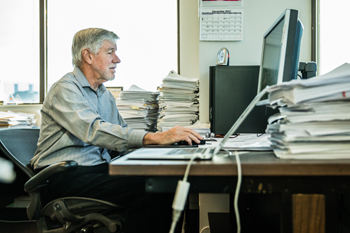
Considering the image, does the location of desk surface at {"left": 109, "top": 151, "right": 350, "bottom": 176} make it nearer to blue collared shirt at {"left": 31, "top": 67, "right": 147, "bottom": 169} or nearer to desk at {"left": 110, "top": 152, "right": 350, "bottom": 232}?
desk at {"left": 110, "top": 152, "right": 350, "bottom": 232}

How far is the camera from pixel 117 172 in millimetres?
643

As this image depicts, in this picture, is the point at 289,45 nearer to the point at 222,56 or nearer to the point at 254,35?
the point at 222,56

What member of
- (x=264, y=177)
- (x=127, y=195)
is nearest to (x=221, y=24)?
(x=127, y=195)

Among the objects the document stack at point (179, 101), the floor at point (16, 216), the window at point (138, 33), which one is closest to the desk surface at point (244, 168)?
the document stack at point (179, 101)

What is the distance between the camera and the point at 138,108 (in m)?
2.33

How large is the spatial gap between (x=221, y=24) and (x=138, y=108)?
0.85m

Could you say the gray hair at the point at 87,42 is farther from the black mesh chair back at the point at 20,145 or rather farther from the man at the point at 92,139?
the black mesh chair back at the point at 20,145

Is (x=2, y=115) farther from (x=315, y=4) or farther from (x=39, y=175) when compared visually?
(x=315, y=4)

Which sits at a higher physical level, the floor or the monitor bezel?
the monitor bezel

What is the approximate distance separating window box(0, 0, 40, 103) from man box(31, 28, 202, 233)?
156cm

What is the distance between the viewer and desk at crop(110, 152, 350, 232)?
626 mm

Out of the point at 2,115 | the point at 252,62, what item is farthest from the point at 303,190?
the point at 2,115

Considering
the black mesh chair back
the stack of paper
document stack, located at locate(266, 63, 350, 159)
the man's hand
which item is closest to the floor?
the stack of paper

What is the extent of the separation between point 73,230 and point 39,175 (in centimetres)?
25
